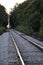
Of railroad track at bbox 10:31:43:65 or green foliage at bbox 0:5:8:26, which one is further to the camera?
green foliage at bbox 0:5:8:26

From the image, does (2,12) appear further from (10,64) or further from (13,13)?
(10,64)

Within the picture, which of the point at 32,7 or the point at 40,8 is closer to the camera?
the point at 40,8

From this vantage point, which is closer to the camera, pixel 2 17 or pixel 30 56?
pixel 30 56

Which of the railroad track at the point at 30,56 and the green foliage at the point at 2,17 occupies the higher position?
the railroad track at the point at 30,56

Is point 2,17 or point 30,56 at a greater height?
point 30,56

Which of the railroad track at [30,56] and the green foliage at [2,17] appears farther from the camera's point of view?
the green foliage at [2,17]

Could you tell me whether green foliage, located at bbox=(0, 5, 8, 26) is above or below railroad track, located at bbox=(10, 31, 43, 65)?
below

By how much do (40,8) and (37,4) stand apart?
87.5 inches

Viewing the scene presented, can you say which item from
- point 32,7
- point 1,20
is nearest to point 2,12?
point 1,20

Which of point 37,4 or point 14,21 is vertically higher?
point 37,4

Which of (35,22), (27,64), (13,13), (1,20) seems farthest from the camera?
(13,13)

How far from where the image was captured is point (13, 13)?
180m

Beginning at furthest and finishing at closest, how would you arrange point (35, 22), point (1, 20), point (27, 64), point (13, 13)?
point (13, 13)
point (1, 20)
point (35, 22)
point (27, 64)

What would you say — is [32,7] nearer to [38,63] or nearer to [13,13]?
[38,63]
